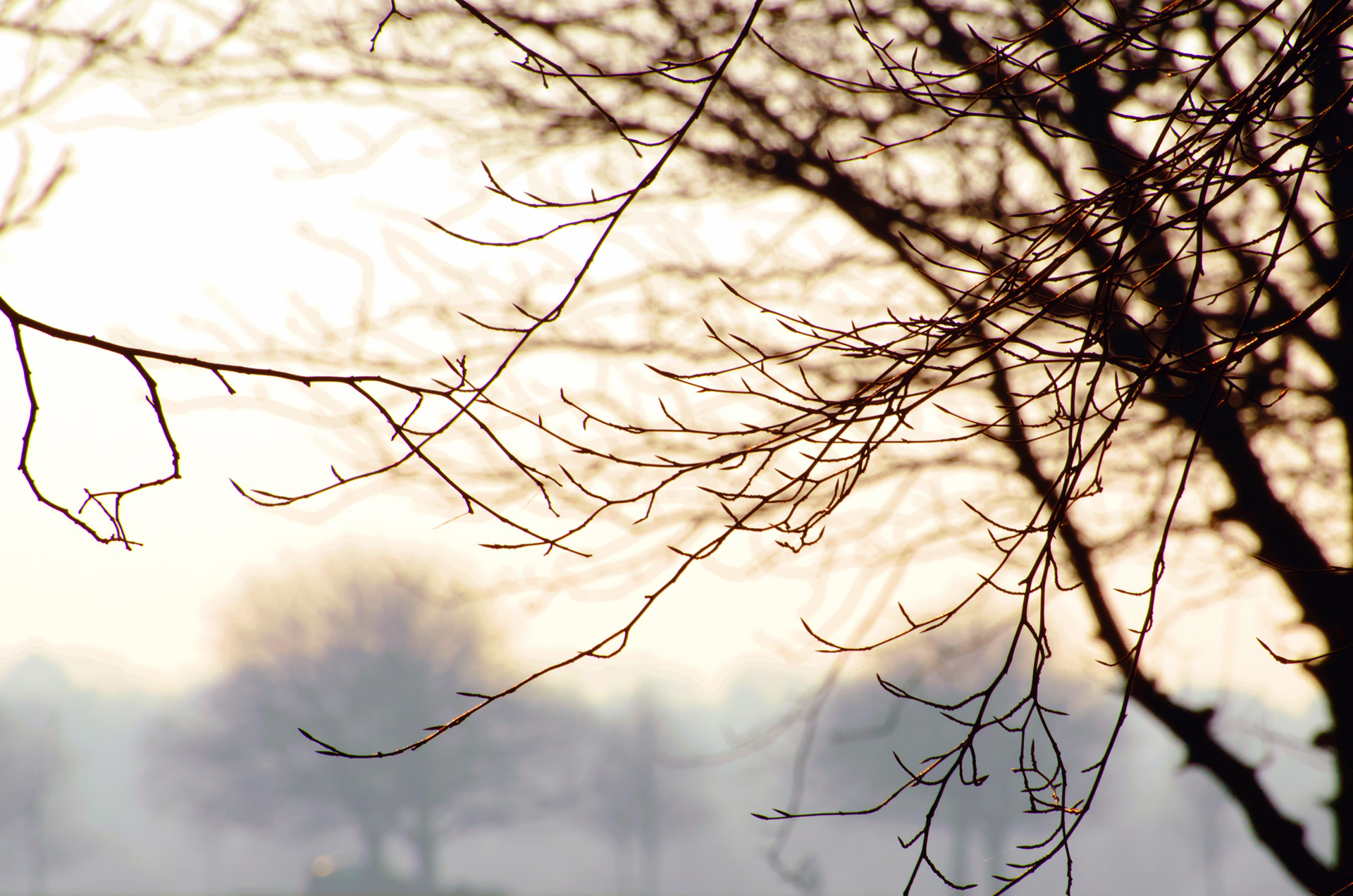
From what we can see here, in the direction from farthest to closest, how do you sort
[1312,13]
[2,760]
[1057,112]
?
[2,760]
[1057,112]
[1312,13]

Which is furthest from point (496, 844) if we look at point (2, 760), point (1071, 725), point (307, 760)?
point (1071, 725)

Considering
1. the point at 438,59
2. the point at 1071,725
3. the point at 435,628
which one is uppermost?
the point at 435,628

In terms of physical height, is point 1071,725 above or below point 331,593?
below

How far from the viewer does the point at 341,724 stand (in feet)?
95.9

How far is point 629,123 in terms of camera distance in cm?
467

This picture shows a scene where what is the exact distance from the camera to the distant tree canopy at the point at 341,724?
29.5 m

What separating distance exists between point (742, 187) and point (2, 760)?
36894 mm

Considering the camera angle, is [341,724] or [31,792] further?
[31,792]

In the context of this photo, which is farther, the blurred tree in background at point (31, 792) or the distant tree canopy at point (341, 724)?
the blurred tree in background at point (31, 792)

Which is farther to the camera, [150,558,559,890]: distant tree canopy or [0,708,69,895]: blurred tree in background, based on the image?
[0,708,69,895]: blurred tree in background

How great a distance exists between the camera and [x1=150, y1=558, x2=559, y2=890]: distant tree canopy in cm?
2953

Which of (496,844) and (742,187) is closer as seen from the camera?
(742,187)

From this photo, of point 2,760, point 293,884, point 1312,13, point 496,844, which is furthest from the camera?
point 496,844

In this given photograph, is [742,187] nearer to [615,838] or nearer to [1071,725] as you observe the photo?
[1071,725]
